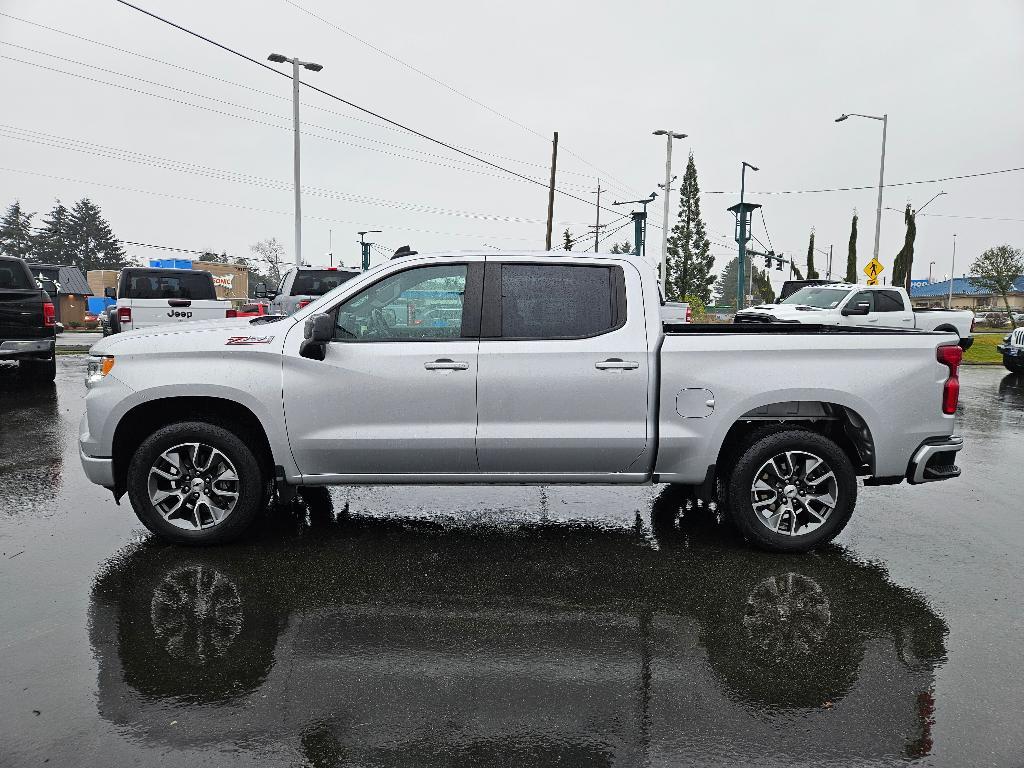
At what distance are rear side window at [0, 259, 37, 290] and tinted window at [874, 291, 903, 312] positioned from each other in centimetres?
1887

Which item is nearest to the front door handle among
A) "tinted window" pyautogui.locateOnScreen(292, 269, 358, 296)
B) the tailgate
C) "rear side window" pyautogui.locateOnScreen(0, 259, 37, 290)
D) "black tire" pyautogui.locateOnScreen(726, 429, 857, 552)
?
"black tire" pyautogui.locateOnScreen(726, 429, 857, 552)

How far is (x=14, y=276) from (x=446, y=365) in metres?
10.9

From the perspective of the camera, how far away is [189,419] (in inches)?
208

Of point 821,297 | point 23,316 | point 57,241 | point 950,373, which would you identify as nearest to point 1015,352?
point 821,297

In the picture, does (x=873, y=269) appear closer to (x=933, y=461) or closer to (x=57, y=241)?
(x=933, y=461)

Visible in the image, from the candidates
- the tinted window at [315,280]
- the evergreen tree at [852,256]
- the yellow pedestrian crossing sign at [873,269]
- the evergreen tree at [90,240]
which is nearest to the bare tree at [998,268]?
the evergreen tree at [852,256]

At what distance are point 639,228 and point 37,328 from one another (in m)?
44.4

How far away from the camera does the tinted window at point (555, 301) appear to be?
5.21m

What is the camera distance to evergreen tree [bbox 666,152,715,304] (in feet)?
253

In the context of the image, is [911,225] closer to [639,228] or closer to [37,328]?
[639,228]

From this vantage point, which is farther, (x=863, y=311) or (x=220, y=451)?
(x=863, y=311)

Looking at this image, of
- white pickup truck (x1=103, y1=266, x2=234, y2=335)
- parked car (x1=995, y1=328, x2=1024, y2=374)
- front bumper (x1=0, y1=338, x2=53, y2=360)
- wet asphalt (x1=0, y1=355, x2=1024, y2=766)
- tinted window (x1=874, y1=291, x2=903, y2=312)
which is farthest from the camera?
tinted window (x1=874, y1=291, x2=903, y2=312)

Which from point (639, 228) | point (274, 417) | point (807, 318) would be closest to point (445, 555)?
point (274, 417)

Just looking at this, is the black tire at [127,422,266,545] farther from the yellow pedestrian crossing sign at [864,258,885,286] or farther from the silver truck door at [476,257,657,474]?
the yellow pedestrian crossing sign at [864,258,885,286]
